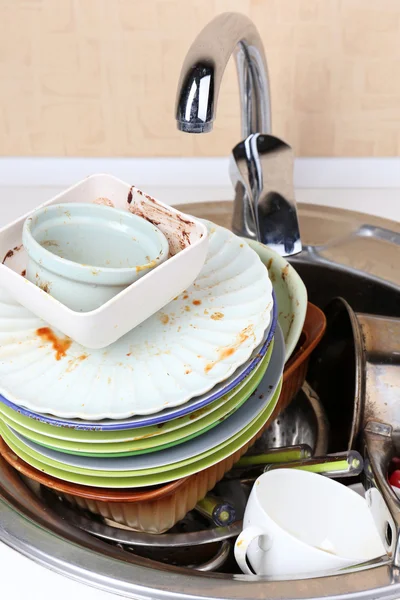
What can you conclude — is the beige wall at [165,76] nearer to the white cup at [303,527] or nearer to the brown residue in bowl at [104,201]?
the brown residue in bowl at [104,201]

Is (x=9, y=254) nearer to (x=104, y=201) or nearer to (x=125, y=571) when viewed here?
(x=104, y=201)

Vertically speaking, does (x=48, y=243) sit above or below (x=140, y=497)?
above

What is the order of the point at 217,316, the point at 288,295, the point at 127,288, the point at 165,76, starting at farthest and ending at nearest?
the point at 165,76
the point at 288,295
the point at 217,316
the point at 127,288

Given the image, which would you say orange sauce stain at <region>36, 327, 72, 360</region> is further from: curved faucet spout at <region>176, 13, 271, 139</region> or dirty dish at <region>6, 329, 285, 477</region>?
curved faucet spout at <region>176, 13, 271, 139</region>

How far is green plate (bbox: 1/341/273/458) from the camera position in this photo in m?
0.58

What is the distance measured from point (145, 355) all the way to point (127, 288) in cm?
9

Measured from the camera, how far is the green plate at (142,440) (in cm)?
58

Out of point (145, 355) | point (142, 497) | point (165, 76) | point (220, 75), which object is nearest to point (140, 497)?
point (142, 497)

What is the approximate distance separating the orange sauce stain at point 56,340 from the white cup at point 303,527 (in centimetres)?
20

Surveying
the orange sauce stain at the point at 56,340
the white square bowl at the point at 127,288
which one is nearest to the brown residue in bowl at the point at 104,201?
the white square bowl at the point at 127,288

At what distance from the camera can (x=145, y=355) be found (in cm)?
63

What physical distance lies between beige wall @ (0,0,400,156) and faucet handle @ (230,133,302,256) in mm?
245

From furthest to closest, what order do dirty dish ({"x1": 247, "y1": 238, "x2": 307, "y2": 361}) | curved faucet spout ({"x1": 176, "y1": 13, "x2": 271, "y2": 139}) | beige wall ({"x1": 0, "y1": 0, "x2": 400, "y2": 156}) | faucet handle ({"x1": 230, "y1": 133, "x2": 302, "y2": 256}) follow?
beige wall ({"x1": 0, "y1": 0, "x2": 400, "y2": 156}), faucet handle ({"x1": 230, "y1": 133, "x2": 302, "y2": 256}), dirty dish ({"x1": 247, "y1": 238, "x2": 307, "y2": 361}), curved faucet spout ({"x1": 176, "y1": 13, "x2": 271, "y2": 139})

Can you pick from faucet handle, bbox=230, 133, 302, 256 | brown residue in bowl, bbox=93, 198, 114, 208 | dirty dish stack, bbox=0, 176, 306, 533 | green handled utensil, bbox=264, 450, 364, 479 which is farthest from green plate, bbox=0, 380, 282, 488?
faucet handle, bbox=230, 133, 302, 256
